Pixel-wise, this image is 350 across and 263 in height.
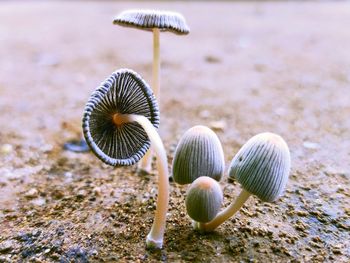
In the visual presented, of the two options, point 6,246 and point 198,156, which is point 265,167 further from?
point 6,246

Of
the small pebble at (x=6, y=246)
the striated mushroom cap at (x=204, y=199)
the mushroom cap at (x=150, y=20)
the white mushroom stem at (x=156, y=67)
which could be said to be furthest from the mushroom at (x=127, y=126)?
the small pebble at (x=6, y=246)

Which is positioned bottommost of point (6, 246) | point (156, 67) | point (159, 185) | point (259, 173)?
point (6, 246)

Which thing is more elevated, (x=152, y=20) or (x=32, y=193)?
(x=152, y=20)

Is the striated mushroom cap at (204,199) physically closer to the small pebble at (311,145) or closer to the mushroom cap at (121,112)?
the mushroom cap at (121,112)

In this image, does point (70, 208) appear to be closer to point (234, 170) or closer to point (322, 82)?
point (234, 170)

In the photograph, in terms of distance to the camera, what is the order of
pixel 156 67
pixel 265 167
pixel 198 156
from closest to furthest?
pixel 265 167 → pixel 198 156 → pixel 156 67

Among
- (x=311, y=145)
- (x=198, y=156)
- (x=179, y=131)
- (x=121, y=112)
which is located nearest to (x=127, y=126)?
(x=121, y=112)

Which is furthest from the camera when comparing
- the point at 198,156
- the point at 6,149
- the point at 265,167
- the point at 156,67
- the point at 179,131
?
the point at 179,131

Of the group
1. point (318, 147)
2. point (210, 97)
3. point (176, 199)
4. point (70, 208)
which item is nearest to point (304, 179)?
point (318, 147)
